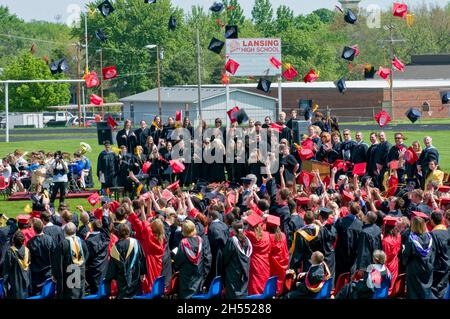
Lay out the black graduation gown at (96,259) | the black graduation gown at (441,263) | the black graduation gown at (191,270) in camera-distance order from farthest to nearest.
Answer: the black graduation gown at (96,259), the black graduation gown at (191,270), the black graduation gown at (441,263)

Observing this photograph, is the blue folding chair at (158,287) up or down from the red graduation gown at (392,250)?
down

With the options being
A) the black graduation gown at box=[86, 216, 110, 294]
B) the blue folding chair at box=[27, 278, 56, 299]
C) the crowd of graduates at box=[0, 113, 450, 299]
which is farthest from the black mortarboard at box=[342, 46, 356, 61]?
the blue folding chair at box=[27, 278, 56, 299]

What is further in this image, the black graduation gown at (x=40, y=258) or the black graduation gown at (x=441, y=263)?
the black graduation gown at (x=40, y=258)

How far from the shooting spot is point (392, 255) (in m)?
11.8

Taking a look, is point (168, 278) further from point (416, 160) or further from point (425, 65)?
point (425, 65)

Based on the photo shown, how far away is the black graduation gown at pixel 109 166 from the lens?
21.7 m

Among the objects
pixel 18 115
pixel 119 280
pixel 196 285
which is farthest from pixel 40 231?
pixel 18 115

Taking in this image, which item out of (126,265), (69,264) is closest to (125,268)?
(126,265)

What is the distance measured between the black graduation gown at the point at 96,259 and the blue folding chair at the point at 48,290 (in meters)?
0.59

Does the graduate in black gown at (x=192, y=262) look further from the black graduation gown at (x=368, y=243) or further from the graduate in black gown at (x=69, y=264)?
the black graduation gown at (x=368, y=243)

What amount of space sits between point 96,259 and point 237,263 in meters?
1.85

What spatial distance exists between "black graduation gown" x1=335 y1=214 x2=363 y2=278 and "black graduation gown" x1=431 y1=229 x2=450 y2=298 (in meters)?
0.99

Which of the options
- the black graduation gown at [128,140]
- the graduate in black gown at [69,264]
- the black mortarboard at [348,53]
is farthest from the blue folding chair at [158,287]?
the black mortarboard at [348,53]

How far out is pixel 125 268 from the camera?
1184 centimetres
